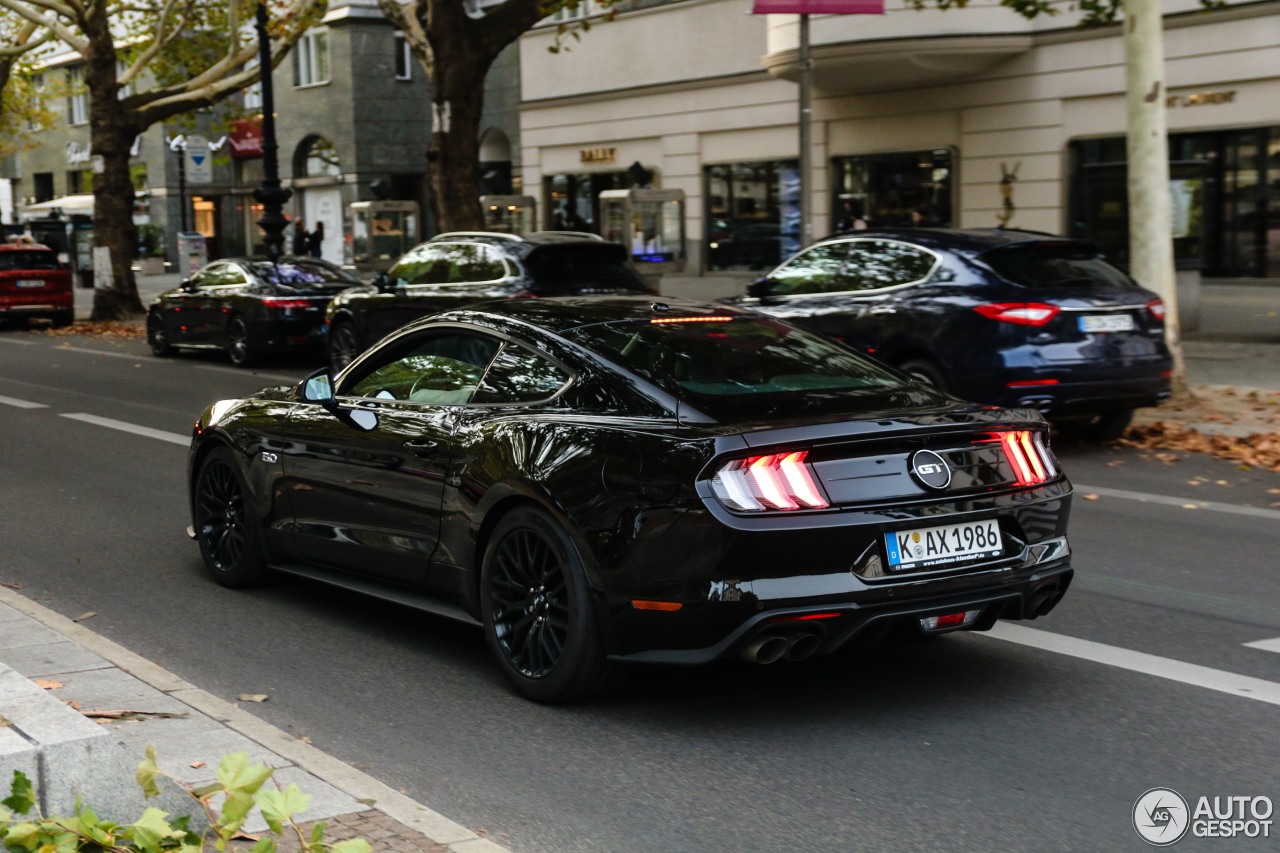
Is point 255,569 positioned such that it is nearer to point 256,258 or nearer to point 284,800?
point 284,800

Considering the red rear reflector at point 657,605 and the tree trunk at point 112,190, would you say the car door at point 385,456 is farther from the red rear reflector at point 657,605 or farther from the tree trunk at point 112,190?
the tree trunk at point 112,190

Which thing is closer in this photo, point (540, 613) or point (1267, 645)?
point (540, 613)

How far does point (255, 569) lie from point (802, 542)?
3.34 m

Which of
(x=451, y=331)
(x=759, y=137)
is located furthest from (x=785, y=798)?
(x=759, y=137)

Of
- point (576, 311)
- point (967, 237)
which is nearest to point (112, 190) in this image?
point (967, 237)

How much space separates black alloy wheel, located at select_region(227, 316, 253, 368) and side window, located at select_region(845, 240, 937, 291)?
10.6 meters

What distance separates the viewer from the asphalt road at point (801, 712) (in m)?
4.36

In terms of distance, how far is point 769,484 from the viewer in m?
4.89

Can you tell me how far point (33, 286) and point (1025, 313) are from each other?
23326 millimetres

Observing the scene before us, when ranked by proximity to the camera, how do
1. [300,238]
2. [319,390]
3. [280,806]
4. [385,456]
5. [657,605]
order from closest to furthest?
[280,806]
[657,605]
[385,456]
[319,390]
[300,238]

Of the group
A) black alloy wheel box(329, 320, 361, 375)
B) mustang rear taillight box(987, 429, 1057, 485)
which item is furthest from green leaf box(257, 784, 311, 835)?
black alloy wheel box(329, 320, 361, 375)

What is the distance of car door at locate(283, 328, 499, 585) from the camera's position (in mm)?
5992

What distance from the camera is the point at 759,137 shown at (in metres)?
28.6

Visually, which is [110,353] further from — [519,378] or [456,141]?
[519,378]
